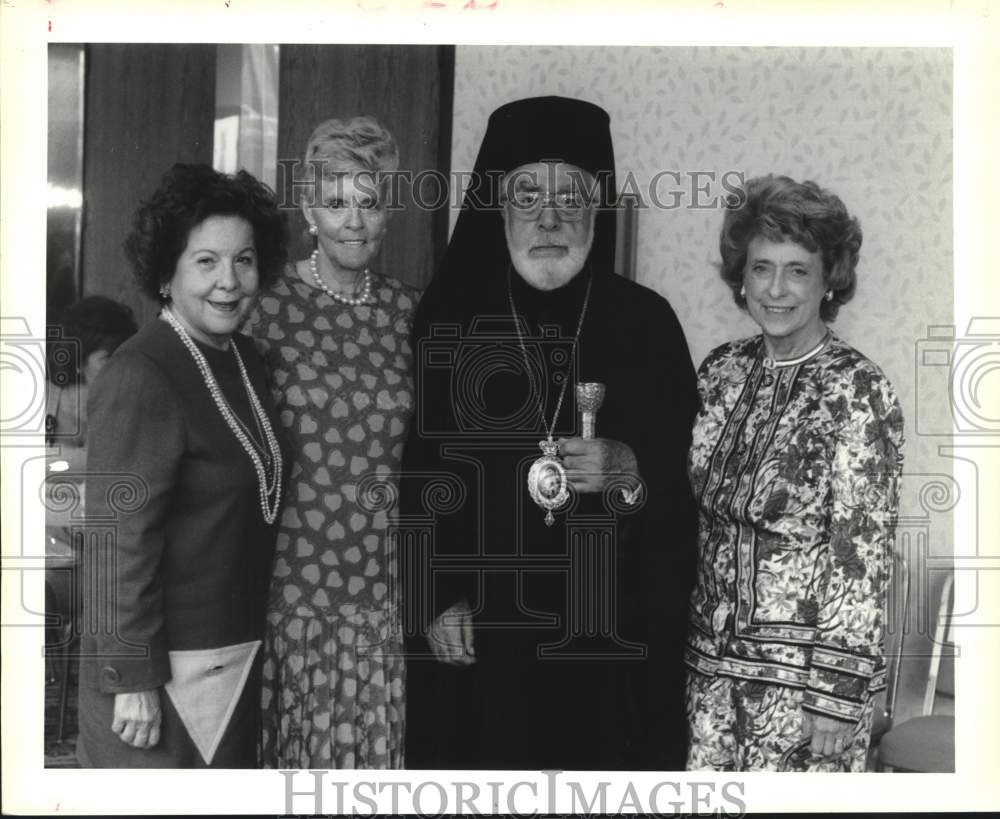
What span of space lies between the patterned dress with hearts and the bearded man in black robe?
6cm

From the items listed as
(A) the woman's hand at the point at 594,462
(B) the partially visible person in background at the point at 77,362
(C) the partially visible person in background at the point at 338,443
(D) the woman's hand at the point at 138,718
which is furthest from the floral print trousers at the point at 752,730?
(B) the partially visible person in background at the point at 77,362

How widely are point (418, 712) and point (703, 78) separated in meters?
1.65

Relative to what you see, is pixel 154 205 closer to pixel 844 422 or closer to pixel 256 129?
pixel 256 129

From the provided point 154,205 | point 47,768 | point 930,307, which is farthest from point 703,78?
point 47,768

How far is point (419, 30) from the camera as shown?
8.98 ft

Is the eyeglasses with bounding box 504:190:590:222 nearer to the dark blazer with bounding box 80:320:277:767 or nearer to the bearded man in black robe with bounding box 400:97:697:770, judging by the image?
A: the bearded man in black robe with bounding box 400:97:697:770

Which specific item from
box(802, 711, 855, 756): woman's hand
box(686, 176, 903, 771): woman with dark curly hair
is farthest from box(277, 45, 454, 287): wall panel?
box(802, 711, 855, 756): woman's hand

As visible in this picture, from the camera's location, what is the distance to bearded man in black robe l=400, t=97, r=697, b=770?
2.69 metres

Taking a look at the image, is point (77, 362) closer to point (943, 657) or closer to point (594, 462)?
point (594, 462)

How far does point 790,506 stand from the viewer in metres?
2.56

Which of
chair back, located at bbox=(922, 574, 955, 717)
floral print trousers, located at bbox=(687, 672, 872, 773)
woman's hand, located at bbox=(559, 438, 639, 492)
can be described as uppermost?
woman's hand, located at bbox=(559, 438, 639, 492)

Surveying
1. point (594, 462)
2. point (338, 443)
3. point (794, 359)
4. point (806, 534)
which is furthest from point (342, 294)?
point (806, 534)

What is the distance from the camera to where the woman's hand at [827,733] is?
2535 mm

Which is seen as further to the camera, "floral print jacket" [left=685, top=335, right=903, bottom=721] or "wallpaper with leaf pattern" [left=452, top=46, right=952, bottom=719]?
"wallpaper with leaf pattern" [left=452, top=46, right=952, bottom=719]
